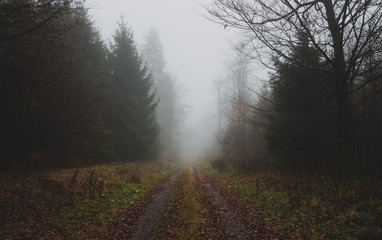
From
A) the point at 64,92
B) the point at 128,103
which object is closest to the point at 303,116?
the point at 64,92

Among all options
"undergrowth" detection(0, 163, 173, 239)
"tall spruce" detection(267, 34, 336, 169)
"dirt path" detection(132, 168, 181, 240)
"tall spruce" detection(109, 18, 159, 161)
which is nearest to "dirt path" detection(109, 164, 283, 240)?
"dirt path" detection(132, 168, 181, 240)

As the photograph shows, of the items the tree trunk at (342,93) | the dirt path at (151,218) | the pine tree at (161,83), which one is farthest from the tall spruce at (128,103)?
the tree trunk at (342,93)

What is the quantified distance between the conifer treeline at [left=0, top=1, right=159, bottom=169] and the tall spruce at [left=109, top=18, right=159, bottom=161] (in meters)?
0.08

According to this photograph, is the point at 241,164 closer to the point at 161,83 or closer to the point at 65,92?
the point at 65,92

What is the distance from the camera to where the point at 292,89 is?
9.36 metres

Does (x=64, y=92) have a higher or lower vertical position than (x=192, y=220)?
higher

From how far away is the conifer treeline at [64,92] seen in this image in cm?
659

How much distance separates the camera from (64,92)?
876cm

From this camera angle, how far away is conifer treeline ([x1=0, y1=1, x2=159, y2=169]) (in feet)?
21.6

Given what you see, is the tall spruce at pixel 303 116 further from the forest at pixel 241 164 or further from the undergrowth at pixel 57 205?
the undergrowth at pixel 57 205

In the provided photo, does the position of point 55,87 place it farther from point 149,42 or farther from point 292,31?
point 149,42

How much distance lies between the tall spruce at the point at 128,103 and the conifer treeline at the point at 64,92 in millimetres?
79

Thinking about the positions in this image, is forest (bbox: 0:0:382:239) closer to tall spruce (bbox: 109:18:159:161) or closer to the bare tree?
the bare tree

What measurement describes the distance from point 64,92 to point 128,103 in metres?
7.48
